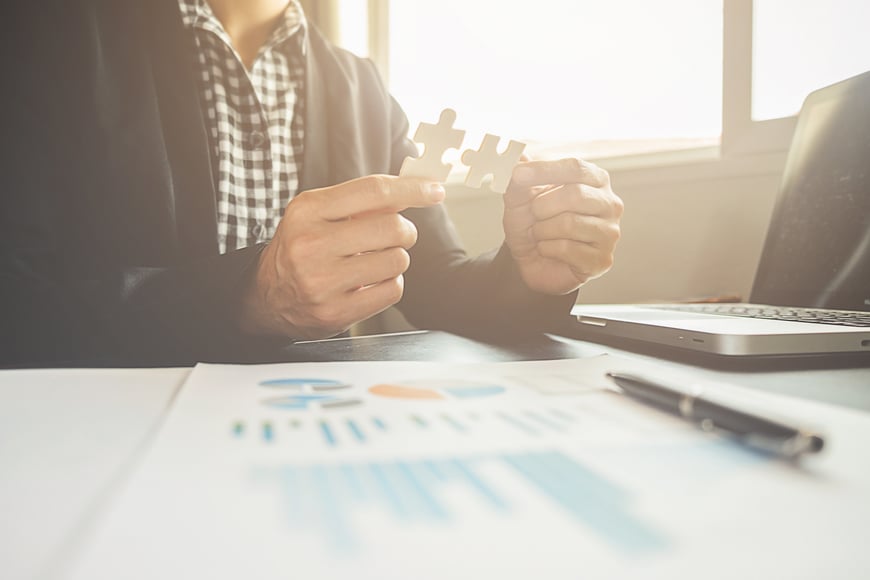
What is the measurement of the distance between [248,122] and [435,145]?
0.66m

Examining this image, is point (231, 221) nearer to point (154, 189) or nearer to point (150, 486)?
point (154, 189)

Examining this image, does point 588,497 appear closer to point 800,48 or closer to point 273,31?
point 273,31

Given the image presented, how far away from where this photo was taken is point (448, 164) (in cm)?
56

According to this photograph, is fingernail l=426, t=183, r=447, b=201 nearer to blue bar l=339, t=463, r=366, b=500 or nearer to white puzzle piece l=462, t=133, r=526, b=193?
white puzzle piece l=462, t=133, r=526, b=193

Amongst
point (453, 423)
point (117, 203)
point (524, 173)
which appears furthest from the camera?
point (117, 203)

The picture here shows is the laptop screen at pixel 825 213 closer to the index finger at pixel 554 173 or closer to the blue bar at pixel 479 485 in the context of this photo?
the index finger at pixel 554 173

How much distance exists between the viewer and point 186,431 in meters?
0.27

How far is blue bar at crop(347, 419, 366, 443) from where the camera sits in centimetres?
26

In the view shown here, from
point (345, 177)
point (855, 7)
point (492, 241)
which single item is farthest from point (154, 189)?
point (855, 7)

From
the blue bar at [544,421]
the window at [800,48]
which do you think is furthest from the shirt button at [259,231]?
the window at [800,48]

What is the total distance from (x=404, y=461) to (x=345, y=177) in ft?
3.23

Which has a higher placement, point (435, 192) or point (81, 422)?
point (435, 192)

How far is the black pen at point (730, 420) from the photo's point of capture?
0.75 feet

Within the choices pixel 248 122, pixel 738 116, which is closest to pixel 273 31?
pixel 248 122
